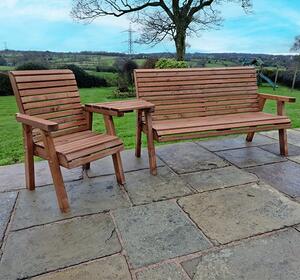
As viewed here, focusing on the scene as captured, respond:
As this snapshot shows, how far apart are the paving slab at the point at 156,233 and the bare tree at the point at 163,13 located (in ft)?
35.8

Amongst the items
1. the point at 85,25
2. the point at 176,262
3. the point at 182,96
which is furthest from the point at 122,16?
the point at 176,262

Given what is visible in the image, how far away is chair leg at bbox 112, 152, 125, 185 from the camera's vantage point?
9.15ft

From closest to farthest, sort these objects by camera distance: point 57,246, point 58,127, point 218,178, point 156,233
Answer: point 57,246, point 156,233, point 58,127, point 218,178

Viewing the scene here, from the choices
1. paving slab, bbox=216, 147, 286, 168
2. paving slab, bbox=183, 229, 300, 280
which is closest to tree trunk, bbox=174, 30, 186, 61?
paving slab, bbox=216, 147, 286, 168

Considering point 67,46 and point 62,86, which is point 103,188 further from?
point 67,46

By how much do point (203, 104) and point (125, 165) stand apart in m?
1.24

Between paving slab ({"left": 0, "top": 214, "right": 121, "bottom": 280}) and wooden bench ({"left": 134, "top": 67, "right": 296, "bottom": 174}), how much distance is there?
42.4 inches

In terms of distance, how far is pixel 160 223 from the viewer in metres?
2.19

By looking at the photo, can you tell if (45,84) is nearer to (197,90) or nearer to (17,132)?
(197,90)

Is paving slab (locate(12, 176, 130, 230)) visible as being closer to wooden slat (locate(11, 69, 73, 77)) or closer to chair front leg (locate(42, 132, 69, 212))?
chair front leg (locate(42, 132, 69, 212))

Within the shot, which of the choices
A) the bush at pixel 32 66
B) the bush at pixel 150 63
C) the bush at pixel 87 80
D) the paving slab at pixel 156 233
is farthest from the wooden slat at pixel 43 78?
the bush at pixel 87 80

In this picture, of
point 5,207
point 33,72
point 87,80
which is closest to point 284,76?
point 87,80

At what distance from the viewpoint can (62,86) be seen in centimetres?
294

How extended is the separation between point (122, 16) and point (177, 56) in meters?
3.05
